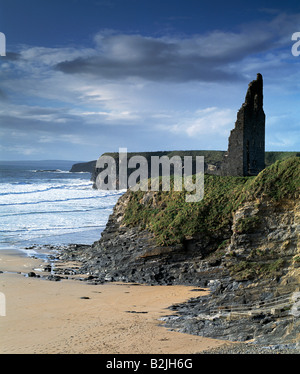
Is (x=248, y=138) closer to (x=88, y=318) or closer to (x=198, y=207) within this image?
(x=198, y=207)

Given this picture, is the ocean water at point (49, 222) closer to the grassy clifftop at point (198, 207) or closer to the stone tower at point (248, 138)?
the grassy clifftop at point (198, 207)

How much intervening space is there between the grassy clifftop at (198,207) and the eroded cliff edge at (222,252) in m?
0.05

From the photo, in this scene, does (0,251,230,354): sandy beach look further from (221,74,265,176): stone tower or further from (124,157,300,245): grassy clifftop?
(221,74,265,176): stone tower

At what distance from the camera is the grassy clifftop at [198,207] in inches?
684

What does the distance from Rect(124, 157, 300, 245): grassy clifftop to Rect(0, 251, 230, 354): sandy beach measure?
11.9 ft

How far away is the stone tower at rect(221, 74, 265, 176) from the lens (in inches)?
1155

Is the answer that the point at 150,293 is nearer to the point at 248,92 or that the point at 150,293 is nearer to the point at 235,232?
the point at 235,232

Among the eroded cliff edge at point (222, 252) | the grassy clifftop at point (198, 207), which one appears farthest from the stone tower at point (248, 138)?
the eroded cliff edge at point (222, 252)

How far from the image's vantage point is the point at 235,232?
55.0ft

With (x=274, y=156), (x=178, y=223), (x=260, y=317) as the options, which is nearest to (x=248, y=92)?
(x=178, y=223)

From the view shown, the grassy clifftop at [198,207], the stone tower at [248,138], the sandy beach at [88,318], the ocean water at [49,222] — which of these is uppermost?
the stone tower at [248,138]

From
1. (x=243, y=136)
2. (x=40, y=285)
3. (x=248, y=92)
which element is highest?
(x=248, y=92)

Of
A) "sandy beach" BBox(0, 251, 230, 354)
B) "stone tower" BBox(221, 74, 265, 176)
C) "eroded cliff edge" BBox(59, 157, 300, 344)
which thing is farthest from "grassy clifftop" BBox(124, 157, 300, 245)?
"stone tower" BBox(221, 74, 265, 176)
